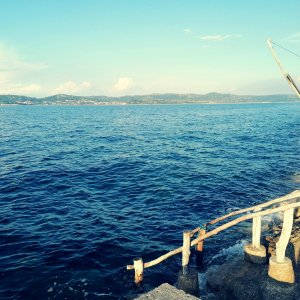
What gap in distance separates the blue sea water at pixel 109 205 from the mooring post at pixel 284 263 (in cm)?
576

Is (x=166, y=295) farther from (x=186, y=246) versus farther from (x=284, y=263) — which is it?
(x=284, y=263)

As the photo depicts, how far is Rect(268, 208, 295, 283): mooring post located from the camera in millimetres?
12922

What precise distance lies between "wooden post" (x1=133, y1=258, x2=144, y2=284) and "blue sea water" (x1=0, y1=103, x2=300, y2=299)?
613mm

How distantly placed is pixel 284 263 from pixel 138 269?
22.6ft

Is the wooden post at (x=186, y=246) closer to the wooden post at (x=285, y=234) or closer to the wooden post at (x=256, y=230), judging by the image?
the wooden post at (x=256, y=230)

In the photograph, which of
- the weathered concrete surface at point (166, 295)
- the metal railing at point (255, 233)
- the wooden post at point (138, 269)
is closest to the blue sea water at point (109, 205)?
the wooden post at point (138, 269)

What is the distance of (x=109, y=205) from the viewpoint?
2653 cm

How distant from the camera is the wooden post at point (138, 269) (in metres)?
14.6

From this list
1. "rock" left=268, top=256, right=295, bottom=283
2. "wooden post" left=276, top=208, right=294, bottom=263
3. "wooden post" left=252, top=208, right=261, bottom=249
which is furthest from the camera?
"wooden post" left=252, top=208, right=261, bottom=249

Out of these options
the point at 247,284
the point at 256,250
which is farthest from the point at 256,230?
the point at 247,284

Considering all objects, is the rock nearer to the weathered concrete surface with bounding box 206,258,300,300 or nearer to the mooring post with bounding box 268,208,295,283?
the mooring post with bounding box 268,208,295,283

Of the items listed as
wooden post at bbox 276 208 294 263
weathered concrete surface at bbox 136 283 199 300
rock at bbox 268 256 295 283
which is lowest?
rock at bbox 268 256 295 283

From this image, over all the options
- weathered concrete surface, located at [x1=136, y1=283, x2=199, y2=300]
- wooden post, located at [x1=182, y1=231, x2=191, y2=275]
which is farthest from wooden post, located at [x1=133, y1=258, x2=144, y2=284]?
weathered concrete surface, located at [x1=136, y1=283, x2=199, y2=300]

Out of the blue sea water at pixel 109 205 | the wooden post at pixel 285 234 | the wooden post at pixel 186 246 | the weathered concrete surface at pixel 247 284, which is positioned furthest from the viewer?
the blue sea water at pixel 109 205
